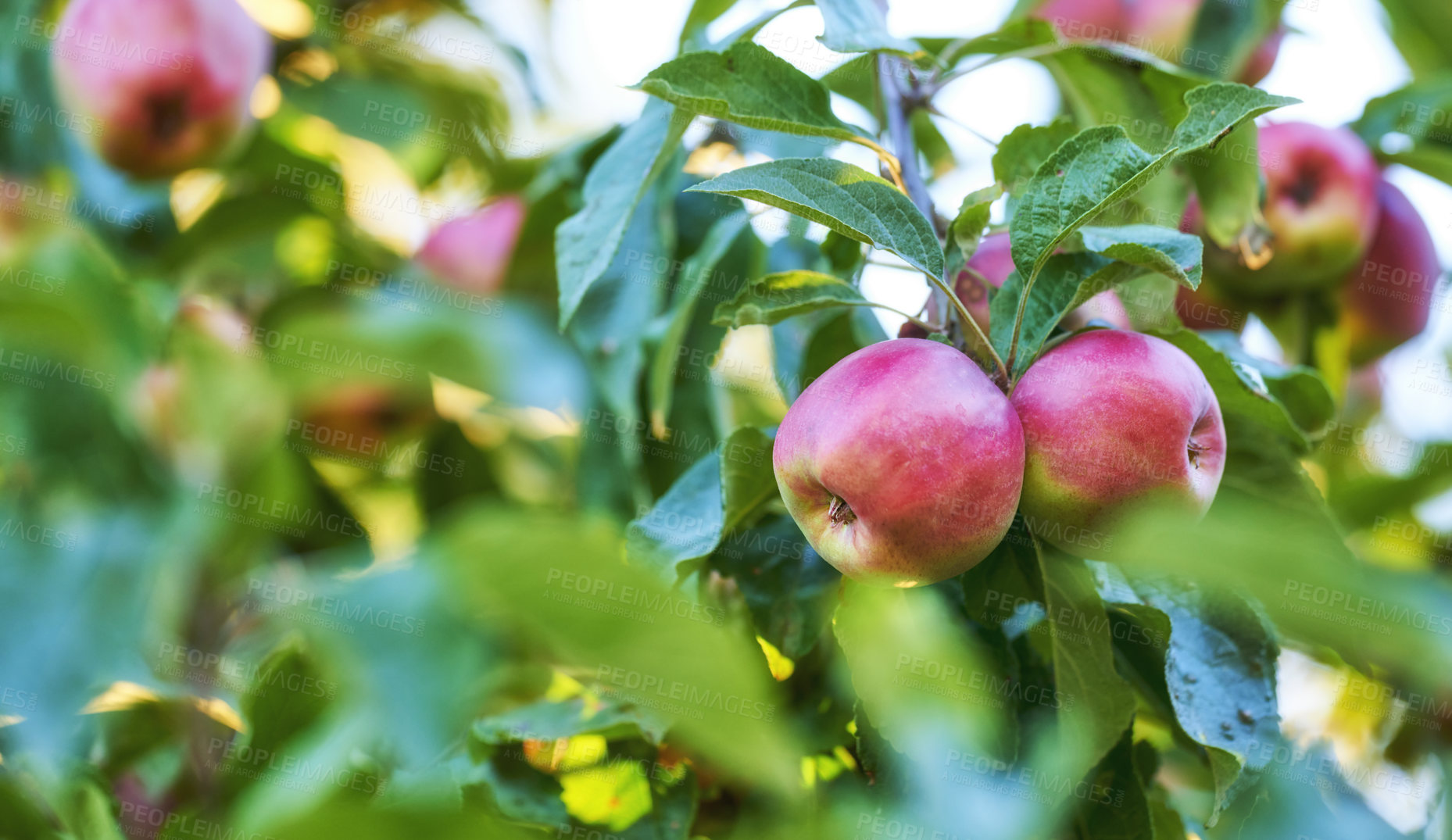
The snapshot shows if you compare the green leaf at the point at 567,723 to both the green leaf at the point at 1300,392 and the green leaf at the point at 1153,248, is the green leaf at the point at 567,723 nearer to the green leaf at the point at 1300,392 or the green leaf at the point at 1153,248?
the green leaf at the point at 1153,248

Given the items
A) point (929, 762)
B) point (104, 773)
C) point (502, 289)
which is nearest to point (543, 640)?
point (929, 762)

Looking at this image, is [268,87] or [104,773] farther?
[268,87]

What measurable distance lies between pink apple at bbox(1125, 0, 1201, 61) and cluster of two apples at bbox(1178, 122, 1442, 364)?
0.15 metres

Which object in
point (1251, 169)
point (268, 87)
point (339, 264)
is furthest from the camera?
point (268, 87)

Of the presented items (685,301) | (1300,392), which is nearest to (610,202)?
(685,301)

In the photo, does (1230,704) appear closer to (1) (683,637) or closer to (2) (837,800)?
(2) (837,800)

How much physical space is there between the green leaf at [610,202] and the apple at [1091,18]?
670 millimetres

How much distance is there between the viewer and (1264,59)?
126 centimetres

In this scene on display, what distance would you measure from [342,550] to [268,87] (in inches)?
30.0

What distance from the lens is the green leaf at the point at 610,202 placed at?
71 cm

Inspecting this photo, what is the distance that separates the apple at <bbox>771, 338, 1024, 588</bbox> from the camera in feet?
1.82

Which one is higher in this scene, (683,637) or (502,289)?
(683,637)

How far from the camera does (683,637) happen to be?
0.79 ft

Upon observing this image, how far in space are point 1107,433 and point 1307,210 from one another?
690 mm
